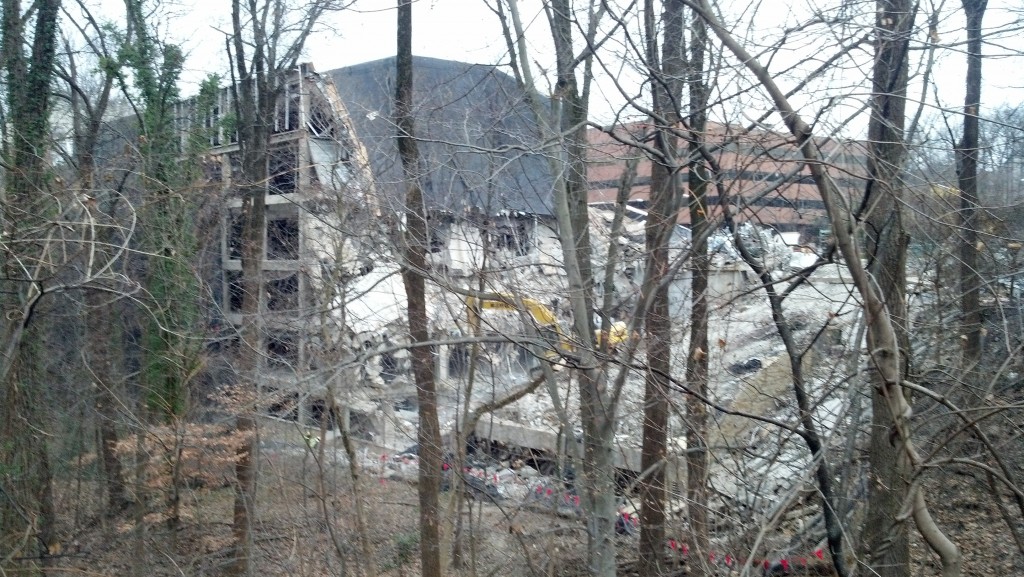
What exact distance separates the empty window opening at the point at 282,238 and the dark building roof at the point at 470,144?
108 inches

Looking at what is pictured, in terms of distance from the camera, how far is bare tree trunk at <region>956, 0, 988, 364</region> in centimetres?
580

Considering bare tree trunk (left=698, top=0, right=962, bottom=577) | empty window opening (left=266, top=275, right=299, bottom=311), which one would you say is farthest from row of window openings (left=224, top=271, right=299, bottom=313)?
bare tree trunk (left=698, top=0, right=962, bottom=577)

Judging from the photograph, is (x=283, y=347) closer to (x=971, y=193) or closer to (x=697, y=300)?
(x=697, y=300)

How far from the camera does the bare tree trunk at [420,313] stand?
352 inches

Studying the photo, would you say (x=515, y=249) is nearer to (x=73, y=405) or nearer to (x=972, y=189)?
(x=972, y=189)

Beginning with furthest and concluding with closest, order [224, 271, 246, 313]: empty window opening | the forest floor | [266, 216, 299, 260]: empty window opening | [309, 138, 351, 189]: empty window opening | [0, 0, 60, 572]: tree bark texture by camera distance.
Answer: [224, 271, 246, 313]: empty window opening, [266, 216, 299, 260]: empty window opening, [309, 138, 351, 189]: empty window opening, the forest floor, [0, 0, 60, 572]: tree bark texture

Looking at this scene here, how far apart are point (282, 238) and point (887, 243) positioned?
1042 centimetres

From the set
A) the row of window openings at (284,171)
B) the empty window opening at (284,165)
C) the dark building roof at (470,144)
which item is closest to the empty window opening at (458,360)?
the dark building roof at (470,144)

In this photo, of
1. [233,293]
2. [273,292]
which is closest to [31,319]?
[273,292]

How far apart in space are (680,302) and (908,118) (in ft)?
7.83

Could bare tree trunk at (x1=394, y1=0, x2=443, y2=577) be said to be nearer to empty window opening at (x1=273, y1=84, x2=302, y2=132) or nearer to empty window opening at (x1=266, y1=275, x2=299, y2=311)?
empty window opening at (x1=266, y1=275, x2=299, y2=311)

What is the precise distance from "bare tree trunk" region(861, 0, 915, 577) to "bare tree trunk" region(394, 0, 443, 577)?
4.37 meters

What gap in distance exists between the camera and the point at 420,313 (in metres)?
10.8

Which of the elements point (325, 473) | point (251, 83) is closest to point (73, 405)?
point (325, 473)
